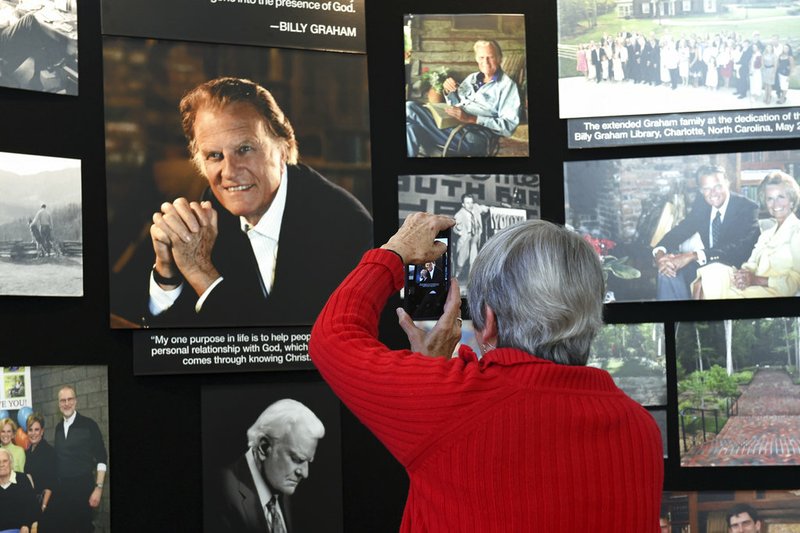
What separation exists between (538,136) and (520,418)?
1.67 meters

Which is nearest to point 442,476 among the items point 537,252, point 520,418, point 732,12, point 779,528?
point 520,418

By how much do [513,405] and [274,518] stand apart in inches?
56.7

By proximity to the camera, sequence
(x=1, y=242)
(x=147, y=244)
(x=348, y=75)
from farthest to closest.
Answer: (x=348, y=75)
(x=147, y=244)
(x=1, y=242)

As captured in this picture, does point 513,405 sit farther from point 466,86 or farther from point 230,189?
point 466,86

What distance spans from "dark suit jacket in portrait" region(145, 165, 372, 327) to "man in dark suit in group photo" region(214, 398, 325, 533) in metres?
0.28

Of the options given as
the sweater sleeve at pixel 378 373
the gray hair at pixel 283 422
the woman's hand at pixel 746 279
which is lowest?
the gray hair at pixel 283 422

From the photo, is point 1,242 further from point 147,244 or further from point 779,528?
point 779,528

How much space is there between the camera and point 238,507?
8.57 ft

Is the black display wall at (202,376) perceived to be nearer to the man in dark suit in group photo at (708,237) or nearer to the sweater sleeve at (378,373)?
the man in dark suit in group photo at (708,237)

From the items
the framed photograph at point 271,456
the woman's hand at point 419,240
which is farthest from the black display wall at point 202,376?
the woman's hand at point 419,240

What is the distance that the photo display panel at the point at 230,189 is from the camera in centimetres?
258

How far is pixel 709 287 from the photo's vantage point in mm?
2902

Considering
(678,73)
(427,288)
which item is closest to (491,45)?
(678,73)

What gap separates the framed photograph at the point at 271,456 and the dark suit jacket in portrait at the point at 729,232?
1.17 m
